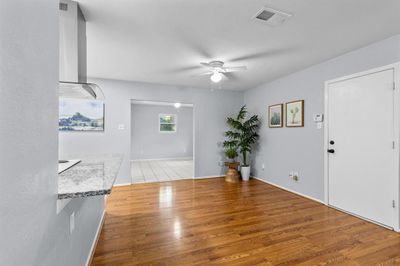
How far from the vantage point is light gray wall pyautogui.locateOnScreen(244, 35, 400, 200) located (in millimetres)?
2639

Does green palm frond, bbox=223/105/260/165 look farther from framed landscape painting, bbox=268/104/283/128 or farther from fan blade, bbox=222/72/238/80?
fan blade, bbox=222/72/238/80

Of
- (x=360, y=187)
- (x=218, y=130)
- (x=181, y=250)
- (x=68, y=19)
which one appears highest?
(x=68, y=19)

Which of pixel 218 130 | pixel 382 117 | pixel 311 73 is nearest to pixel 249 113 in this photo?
pixel 218 130

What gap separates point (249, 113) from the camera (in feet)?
17.3

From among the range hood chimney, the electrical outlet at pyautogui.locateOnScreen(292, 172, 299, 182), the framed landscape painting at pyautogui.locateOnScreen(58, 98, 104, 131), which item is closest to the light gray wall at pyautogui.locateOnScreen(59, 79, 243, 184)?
the framed landscape painting at pyautogui.locateOnScreen(58, 98, 104, 131)

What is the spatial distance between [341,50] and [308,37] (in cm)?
81

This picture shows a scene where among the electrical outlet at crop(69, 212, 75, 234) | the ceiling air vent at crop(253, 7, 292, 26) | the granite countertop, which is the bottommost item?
the electrical outlet at crop(69, 212, 75, 234)

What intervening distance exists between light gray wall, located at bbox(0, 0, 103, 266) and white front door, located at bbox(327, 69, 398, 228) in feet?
11.4

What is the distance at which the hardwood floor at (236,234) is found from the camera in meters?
1.83

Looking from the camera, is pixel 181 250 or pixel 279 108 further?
pixel 279 108

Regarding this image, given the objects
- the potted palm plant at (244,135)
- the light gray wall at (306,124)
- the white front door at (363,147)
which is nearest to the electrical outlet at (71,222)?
the white front door at (363,147)

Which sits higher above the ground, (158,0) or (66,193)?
(158,0)

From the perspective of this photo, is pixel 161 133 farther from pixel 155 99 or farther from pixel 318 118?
pixel 318 118

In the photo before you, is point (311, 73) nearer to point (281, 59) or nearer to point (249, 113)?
point (281, 59)
